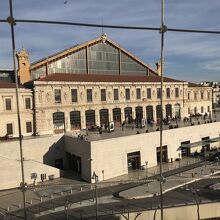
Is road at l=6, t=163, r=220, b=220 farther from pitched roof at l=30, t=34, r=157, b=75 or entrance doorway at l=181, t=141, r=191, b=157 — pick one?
pitched roof at l=30, t=34, r=157, b=75

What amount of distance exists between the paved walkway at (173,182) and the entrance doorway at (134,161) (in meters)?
7.29

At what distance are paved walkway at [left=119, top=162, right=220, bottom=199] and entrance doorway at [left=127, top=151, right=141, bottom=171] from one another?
7.29 m

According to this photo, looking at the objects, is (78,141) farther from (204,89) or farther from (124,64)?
(204,89)

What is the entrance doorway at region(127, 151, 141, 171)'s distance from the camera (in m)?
53.4

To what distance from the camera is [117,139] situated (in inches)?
2016

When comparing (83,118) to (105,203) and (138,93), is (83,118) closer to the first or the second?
(138,93)

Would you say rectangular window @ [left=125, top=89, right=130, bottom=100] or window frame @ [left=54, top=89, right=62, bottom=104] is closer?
window frame @ [left=54, top=89, right=62, bottom=104]

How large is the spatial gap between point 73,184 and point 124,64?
1643 inches

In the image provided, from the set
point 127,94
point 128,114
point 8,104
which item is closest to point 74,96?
point 8,104

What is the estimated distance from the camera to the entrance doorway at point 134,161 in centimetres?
5344

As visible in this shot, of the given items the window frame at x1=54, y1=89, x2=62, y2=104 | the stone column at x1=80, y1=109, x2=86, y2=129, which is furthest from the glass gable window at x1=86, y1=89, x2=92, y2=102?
the window frame at x1=54, y1=89, x2=62, y2=104

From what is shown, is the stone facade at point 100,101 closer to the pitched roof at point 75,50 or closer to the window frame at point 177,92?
the window frame at point 177,92

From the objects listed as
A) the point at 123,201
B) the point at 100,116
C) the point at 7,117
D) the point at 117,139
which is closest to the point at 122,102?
the point at 100,116

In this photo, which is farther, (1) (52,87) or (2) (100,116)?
(2) (100,116)
